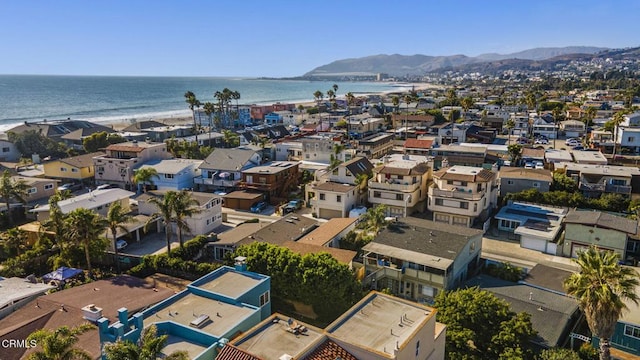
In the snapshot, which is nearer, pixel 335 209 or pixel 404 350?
pixel 404 350

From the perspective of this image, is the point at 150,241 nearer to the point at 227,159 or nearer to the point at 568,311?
the point at 227,159

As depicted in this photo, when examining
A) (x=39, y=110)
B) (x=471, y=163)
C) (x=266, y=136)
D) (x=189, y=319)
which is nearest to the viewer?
(x=189, y=319)

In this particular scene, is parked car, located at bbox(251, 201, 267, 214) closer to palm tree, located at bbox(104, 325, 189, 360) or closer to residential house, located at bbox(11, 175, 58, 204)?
residential house, located at bbox(11, 175, 58, 204)

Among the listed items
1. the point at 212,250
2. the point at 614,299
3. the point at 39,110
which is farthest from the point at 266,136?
the point at 39,110

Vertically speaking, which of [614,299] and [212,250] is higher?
[614,299]

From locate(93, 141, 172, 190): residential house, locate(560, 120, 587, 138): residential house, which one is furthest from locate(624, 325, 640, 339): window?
locate(560, 120, 587, 138): residential house

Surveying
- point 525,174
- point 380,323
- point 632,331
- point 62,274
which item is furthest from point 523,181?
point 62,274
